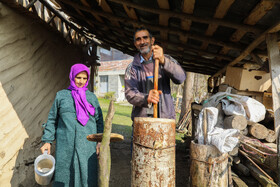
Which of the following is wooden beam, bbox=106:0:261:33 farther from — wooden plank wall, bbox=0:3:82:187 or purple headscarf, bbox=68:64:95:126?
wooden plank wall, bbox=0:3:82:187

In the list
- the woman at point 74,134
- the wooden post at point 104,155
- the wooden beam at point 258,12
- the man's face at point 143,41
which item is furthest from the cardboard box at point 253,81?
the wooden post at point 104,155

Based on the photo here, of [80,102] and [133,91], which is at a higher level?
[133,91]

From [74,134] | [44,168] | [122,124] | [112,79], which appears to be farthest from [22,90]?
[112,79]

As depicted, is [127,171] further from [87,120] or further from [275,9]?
[275,9]

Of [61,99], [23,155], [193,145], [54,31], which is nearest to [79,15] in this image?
[54,31]

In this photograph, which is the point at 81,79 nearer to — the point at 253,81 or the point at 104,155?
the point at 104,155

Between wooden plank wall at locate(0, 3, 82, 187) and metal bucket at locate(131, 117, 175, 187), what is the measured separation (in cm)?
138

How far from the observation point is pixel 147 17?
317 centimetres

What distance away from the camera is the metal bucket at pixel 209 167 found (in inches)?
84.4

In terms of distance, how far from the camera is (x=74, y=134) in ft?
7.62

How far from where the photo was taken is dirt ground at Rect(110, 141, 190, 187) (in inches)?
146

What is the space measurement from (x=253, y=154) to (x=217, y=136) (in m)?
0.75

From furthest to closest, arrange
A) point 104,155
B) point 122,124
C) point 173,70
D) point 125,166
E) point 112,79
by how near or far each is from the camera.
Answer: point 112,79 → point 122,124 → point 125,166 → point 173,70 → point 104,155

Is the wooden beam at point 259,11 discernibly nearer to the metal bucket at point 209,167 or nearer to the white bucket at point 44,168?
the metal bucket at point 209,167
